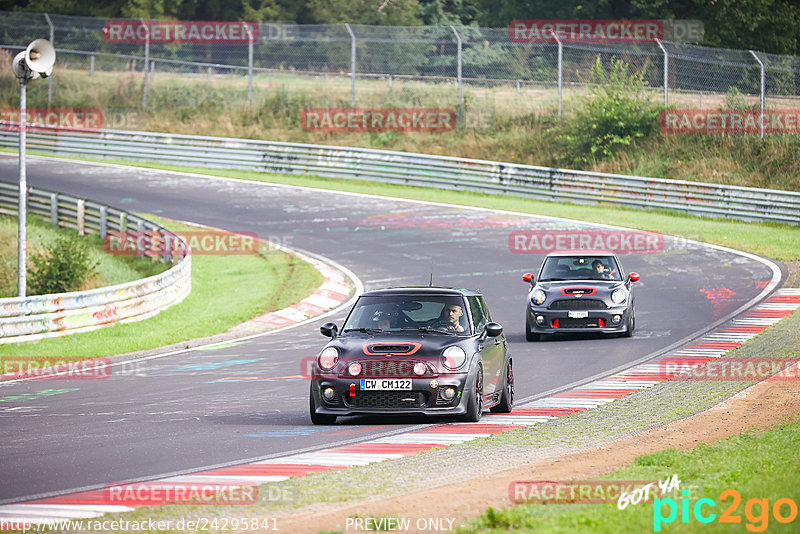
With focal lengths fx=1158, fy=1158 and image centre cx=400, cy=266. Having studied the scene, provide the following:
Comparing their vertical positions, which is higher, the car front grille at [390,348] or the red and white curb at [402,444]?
the car front grille at [390,348]

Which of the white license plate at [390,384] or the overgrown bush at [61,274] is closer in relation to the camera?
the white license plate at [390,384]

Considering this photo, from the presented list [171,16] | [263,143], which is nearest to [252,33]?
[263,143]

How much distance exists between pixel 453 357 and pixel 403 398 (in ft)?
2.17

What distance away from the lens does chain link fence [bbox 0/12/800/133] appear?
38688mm

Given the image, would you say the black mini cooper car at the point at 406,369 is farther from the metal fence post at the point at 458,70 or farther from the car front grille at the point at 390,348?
the metal fence post at the point at 458,70

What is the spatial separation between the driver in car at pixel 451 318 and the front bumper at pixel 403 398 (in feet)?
2.95

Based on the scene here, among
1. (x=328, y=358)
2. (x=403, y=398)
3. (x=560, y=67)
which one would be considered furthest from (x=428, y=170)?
(x=403, y=398)

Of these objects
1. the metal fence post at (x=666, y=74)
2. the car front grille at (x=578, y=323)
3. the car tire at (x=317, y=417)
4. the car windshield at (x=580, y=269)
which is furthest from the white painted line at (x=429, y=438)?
the metal fence post at (x=666, y=74)

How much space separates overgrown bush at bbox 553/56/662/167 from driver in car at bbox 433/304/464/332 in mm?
30596

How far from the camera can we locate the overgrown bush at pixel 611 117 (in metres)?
42.6

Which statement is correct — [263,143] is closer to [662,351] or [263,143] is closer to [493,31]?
[493,31]

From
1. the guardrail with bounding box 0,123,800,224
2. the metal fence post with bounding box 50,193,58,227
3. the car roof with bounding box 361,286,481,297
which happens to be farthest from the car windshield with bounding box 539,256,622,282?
the metal fence post with bounding box 50,193,58,227

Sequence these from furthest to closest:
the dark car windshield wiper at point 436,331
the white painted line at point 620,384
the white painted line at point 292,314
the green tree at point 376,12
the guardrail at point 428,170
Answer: the green tree at point 376,12 → the guardrail at point 428,170 → the white painted line at point 292,314 → the white painted line at point 620,384 → the dark car windshield wiper at point 436,331

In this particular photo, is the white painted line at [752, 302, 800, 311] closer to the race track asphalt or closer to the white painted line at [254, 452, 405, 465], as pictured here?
the race track asphalt
